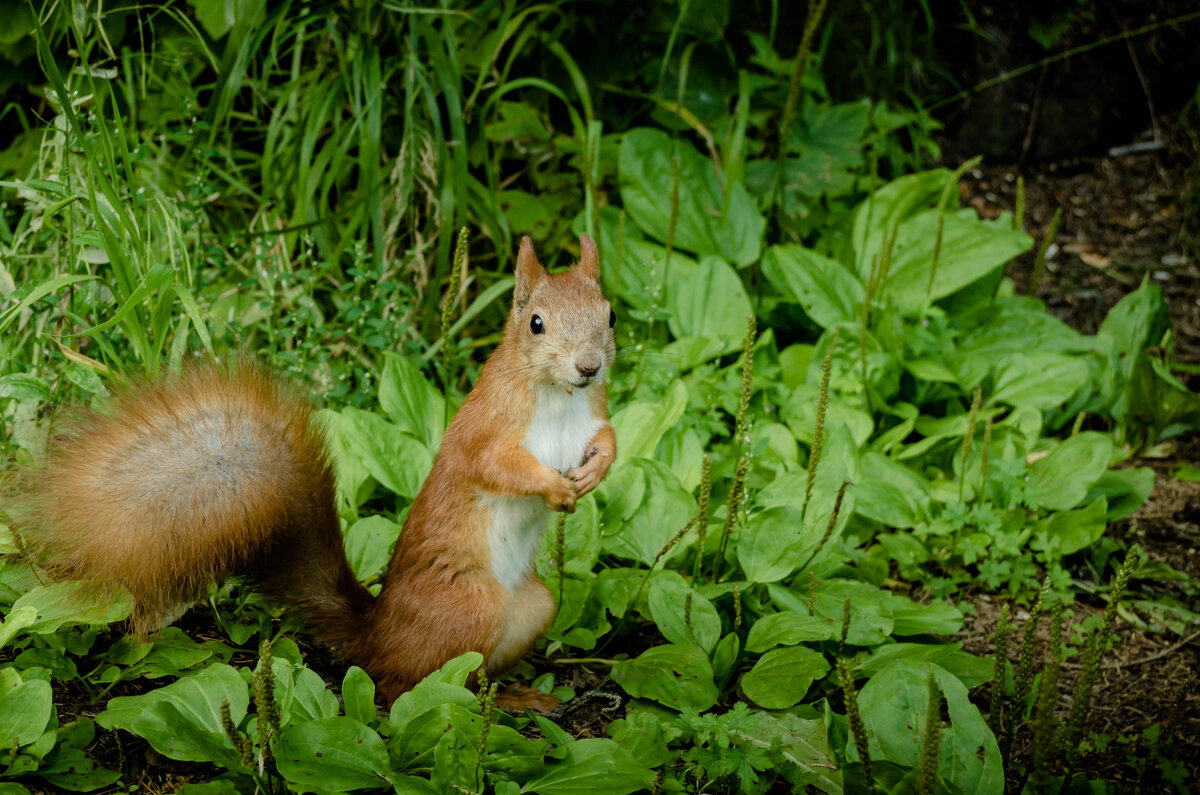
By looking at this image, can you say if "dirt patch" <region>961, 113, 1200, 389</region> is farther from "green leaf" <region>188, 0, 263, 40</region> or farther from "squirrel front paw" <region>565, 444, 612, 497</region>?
"green leaf" <region>188, 0, 263, 40</region>

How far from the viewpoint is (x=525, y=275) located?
6.44 ft

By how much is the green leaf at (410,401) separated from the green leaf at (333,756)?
1.06m

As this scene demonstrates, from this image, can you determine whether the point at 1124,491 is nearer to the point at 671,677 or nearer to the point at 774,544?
the point at 774,544

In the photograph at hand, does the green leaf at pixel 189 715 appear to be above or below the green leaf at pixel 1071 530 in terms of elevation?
above

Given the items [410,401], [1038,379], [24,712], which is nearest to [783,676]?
[410,401]

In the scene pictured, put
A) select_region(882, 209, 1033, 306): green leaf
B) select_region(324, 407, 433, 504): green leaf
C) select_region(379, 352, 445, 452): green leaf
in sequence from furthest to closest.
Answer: select_region(882, 209, 1033, 306): green leaf
select_region(379, 352, 445, 452): green leaf
select_region(324, 407, 433, 504): green leaf

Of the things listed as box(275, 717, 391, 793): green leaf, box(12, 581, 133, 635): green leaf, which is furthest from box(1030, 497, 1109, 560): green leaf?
box(12, 581, 133, 635): green leaf

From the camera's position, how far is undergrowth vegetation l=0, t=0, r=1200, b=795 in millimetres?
1642

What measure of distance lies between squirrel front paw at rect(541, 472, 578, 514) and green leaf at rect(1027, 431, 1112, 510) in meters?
1.42

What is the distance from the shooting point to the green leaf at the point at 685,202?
3.36 m

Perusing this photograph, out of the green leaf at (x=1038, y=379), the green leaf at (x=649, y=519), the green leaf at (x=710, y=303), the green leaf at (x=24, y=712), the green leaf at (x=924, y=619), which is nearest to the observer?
the green leaf at (x=24, y=712)

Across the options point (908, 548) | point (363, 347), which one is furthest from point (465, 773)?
point (363, 347)

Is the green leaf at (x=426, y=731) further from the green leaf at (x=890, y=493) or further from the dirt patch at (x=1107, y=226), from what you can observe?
the dirt patch at (x=1107, y=226)

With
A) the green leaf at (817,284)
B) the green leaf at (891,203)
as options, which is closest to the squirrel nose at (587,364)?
the green leaf at (817,284)
